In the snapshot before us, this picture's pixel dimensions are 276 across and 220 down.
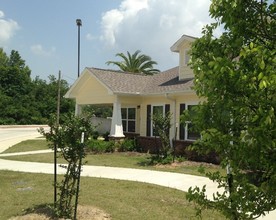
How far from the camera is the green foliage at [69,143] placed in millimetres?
7070

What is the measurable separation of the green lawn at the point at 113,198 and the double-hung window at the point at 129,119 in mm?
12335

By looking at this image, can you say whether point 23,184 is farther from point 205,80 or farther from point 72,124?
point 205,80

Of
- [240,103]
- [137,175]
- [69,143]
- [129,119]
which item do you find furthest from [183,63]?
[240,103]

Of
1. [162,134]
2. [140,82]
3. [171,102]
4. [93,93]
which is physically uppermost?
[140,82]

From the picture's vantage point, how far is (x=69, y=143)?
707 centimetres

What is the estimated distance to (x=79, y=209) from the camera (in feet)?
25.3

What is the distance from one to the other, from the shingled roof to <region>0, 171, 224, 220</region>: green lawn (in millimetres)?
9100

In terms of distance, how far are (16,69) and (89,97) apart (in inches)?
1171

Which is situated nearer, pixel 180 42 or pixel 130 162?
pixel 130 162

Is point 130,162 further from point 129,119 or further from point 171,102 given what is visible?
point 129,119

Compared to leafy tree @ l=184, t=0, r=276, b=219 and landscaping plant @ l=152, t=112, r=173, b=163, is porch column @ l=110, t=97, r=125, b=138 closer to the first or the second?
landscaping plant @ l=152, t=112, r=173, b=163

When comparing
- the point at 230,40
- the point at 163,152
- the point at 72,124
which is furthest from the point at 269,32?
the point at 163,152

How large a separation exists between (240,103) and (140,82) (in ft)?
69.1

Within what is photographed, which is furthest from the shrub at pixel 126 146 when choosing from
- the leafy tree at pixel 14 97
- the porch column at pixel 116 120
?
the leafy tree at pixel 14 97
